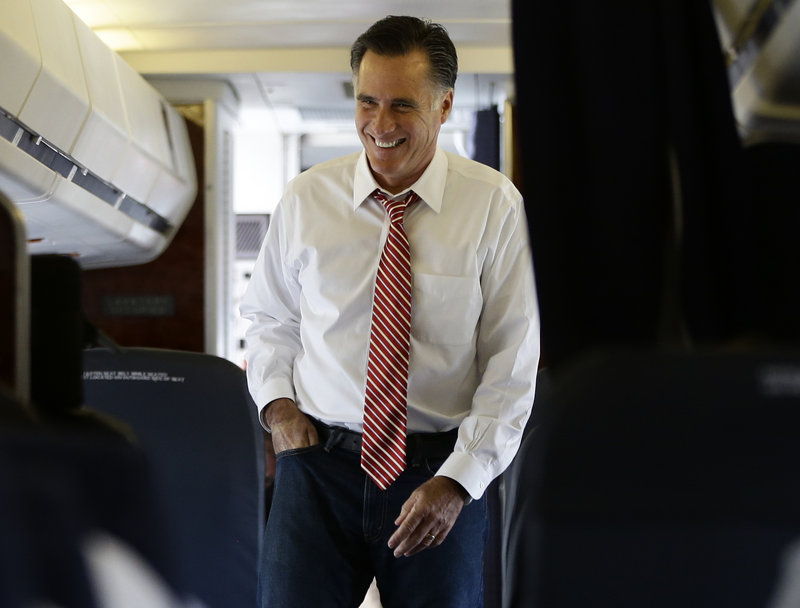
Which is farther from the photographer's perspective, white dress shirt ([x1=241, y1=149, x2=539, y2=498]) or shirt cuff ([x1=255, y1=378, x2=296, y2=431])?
shirt cuff ([x1=255, y1=378, x2=296, y2=431])

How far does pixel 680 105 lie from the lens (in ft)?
2.34

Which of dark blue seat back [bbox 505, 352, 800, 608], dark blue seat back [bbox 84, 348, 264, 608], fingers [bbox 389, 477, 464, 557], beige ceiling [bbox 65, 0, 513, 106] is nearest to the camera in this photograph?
dark blue seat back [bbox 505, 352, 800, 608]

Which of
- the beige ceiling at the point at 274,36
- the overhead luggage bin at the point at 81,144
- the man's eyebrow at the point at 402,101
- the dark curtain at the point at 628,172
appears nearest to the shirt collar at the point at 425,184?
the man's eyebrow at the point at 402,101

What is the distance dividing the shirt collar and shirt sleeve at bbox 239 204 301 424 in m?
0.20

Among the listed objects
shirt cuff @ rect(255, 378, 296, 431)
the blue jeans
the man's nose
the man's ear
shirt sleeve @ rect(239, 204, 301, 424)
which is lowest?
the blue jeans

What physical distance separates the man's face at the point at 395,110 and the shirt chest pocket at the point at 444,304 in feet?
0.89

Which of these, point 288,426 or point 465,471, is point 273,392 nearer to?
point 288,426

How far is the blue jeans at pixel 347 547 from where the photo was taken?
1.70 metres

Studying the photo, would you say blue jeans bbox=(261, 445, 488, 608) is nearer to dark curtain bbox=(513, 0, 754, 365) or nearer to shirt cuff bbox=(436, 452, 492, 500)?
shirt cuff bbox=(436, 452, 492, 500)

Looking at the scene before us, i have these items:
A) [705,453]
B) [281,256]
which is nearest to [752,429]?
[705,453]

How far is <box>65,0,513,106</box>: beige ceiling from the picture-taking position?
4539 millimetres

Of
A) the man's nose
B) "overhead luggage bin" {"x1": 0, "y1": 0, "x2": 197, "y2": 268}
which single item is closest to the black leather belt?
the man's nose

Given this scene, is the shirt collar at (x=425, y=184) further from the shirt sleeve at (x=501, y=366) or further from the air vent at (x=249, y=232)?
the air vent at (x=249, y=232)

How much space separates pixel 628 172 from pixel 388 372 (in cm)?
105
